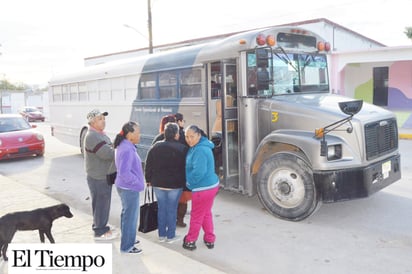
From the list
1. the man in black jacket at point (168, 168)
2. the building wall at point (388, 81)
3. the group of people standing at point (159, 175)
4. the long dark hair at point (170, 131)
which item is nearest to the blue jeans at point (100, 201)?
the group of people standing at point (159, 175)

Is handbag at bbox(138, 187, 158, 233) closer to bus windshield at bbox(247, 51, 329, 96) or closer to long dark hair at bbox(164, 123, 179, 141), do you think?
long dark hair at bbox(164, 123, 179, 141)

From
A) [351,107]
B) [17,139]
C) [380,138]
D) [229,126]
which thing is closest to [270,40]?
[229,126]

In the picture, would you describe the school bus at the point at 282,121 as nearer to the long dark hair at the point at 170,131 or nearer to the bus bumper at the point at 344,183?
the bus bumper at the point at 344,183

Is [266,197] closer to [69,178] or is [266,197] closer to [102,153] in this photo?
[102,153]

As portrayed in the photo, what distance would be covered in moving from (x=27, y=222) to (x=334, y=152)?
3.74 meters

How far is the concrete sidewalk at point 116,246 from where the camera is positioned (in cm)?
385

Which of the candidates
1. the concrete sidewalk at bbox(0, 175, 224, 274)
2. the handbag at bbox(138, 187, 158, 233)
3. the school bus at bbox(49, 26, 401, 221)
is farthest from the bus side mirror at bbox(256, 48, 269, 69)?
the concrete sidewalk at bbox(0, 175, 224, 274)

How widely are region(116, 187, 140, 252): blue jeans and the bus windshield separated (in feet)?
8.08

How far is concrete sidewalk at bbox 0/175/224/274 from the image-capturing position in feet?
12.6

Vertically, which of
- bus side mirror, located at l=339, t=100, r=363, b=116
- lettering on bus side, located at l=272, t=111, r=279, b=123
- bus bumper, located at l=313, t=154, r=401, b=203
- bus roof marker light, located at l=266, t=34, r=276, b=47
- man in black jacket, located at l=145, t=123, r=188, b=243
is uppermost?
→ bus roof marker light, located at l=266, t=34, r=276, b=47

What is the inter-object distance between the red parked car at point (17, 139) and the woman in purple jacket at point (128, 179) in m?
8.14

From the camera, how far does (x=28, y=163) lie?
11.0 meters

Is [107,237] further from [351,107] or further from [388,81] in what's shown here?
[388,81]

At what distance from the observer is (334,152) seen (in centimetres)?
514
